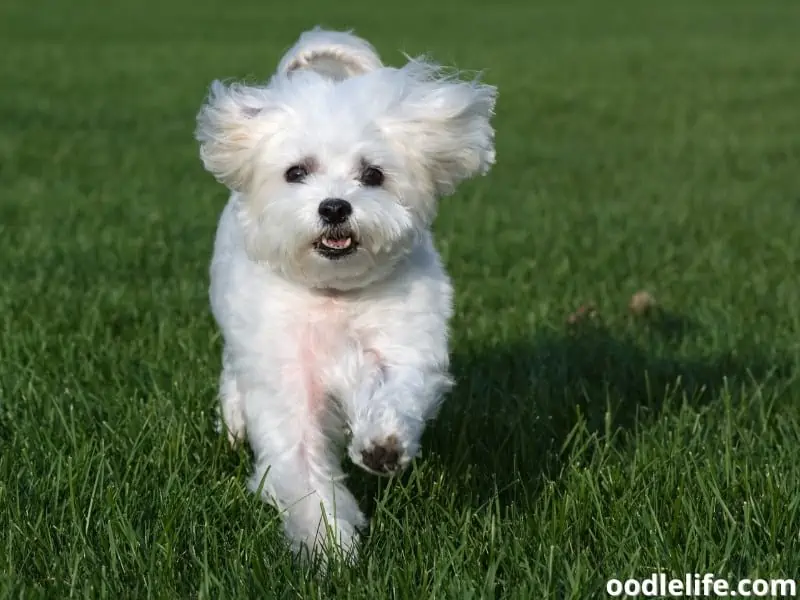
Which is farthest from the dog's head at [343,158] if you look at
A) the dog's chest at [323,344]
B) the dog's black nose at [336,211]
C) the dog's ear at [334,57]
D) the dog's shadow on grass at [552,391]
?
the dog's shadow on grass at [552,391]

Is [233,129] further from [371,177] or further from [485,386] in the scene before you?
[485,386]

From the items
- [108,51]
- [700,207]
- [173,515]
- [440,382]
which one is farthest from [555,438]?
[108,51]

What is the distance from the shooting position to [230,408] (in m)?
4.87

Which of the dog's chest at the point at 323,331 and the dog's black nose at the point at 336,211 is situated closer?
the dog's black nose at the point at 336,211

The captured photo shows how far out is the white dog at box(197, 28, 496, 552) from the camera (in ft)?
13.5

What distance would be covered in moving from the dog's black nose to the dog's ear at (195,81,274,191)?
0.49 meters

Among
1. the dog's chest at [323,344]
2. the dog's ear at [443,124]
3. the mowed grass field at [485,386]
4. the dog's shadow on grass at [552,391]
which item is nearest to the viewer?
the mowed grass field at [485,386]

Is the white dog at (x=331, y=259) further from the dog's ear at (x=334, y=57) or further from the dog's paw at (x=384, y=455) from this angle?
the dog's ear at (x=334, y=57)

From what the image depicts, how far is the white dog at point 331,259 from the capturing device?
162 inches

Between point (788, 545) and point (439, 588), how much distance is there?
3.36 ft

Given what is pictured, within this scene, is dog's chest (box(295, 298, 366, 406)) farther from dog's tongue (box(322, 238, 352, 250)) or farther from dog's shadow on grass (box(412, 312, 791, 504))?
dog's shadow on grass (box(412, 312, 791, 504))

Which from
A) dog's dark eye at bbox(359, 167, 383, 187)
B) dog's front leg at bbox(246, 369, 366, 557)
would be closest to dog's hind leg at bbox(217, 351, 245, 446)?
dog's front leg at bbox(246, 369, 366, 557)

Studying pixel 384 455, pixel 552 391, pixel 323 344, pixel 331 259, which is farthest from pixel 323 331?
pixel 552 391

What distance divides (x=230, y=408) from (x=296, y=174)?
101 cm
